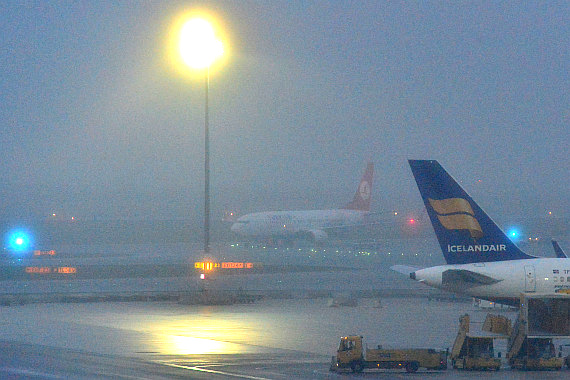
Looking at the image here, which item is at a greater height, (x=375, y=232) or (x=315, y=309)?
(x=375, y=232)

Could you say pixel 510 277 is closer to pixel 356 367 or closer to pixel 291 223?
pixel 356 367

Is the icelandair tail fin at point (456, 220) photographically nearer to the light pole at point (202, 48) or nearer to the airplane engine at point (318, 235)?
the light pole at point (202, 48)

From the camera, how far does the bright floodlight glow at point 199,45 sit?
48.8m

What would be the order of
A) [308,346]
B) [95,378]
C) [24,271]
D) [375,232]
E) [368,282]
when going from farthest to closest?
[375,232] < [24,271] < [368,282] < [308,346] < [95,378]

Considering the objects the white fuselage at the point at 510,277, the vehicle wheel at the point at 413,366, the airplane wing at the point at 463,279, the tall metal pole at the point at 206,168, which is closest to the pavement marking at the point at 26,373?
the vehicle wheel at the point at 413,366

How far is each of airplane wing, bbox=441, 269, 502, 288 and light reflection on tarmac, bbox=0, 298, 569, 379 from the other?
2.07m

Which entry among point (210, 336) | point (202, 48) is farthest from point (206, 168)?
point (210, 336)

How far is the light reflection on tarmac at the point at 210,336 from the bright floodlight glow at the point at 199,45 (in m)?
14.6

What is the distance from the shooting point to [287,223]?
106438mm

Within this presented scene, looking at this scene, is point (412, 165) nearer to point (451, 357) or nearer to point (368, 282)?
point (451, 357)

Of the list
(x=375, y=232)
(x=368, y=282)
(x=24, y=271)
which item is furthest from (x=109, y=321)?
(x=375, y=232)

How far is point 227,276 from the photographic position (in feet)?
206

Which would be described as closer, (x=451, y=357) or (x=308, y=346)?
(x=451, y=357)

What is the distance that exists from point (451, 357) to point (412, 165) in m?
8.94
